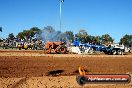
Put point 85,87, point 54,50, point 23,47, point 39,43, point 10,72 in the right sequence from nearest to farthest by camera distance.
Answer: point 85,87 < point 10,72 < point 54,50 < point 23,47 < point 39,43

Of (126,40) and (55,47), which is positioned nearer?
(55,47)

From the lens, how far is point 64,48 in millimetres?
36781

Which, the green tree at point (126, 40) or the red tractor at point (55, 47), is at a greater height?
the green tree at point (126, 40)

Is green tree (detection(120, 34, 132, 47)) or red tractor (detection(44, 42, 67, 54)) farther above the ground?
green tree (detection(120, 34, 132, 47))

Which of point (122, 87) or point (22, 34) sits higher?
point (22, 34)

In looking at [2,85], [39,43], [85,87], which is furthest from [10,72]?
[39,43]

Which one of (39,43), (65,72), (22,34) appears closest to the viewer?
(65,72)

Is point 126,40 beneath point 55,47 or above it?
above

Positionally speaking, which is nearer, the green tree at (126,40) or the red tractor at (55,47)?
the red tractor at (55,47)

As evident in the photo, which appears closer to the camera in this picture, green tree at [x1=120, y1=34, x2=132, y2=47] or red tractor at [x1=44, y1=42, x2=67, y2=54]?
red tractor at [x1=44, y1=42, x2=67, y2=54]

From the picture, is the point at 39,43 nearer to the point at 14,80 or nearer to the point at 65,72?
the point at 65,72

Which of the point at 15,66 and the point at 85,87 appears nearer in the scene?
the point at 85,87

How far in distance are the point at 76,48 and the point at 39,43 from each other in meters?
13.2

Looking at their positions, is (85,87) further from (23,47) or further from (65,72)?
(23,47)
